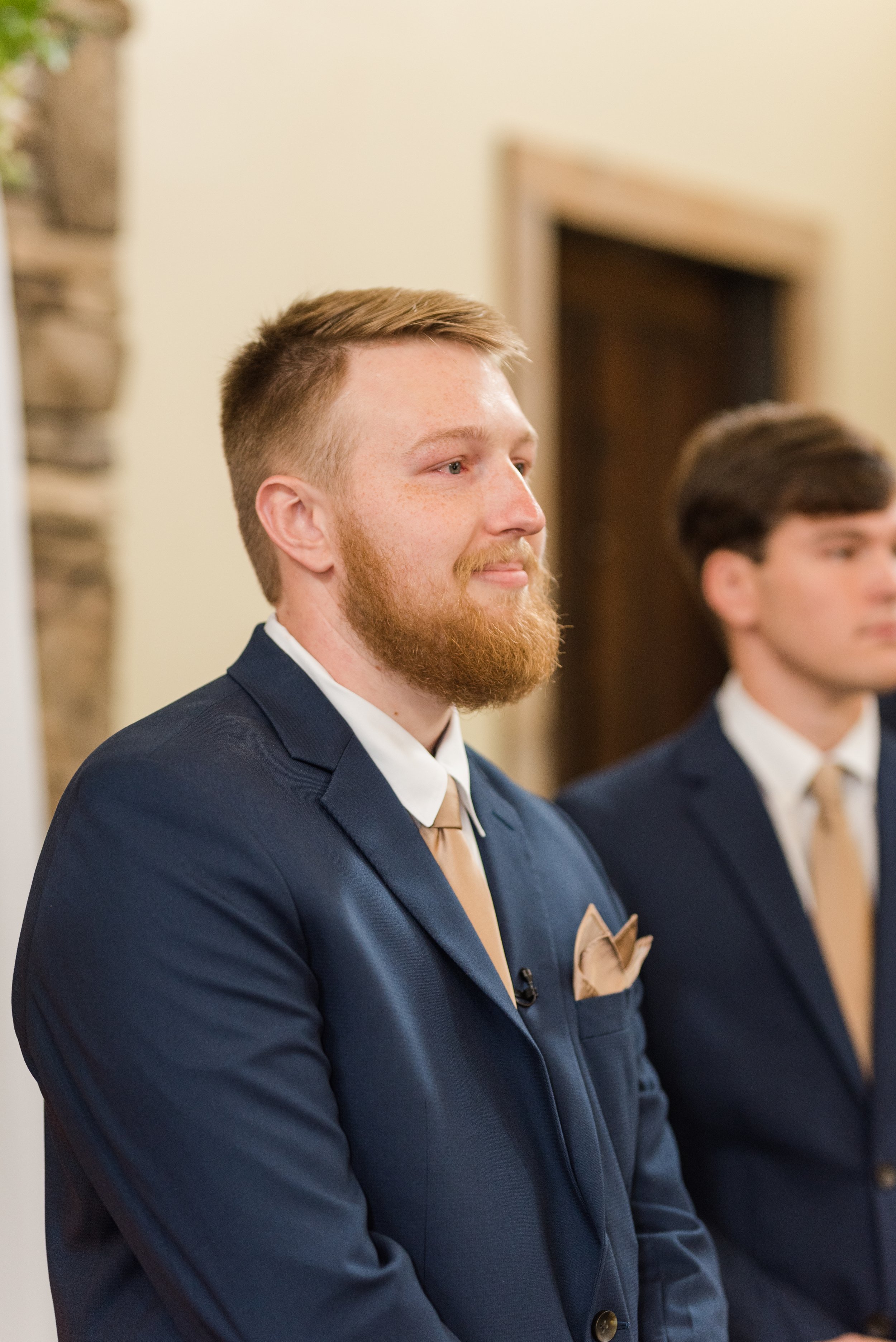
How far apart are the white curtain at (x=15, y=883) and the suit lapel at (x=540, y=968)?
0.63 meters

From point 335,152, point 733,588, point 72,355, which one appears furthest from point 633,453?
point 733,588

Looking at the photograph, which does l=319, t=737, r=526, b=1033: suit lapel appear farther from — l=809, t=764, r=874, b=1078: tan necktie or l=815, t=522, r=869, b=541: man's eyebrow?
l=815, t=522, r=869, b=541: man's eyebrow

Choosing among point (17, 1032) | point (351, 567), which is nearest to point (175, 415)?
point (351, 567)

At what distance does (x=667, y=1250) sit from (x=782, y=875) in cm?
67

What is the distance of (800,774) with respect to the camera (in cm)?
200

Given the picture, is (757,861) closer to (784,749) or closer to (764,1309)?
(784,749)

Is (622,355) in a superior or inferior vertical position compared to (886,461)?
superior

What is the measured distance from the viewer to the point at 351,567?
131 centimetres

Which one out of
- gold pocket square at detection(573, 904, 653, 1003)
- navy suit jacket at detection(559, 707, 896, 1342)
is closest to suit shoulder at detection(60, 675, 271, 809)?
gold pocket square at detection(573, 904, 653, 1003)

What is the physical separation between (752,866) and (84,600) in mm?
1483

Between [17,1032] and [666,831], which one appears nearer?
[17,1032]

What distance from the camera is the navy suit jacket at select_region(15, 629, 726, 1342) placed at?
1.03 metres

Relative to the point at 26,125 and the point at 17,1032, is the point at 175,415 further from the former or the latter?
the point at 17,1032

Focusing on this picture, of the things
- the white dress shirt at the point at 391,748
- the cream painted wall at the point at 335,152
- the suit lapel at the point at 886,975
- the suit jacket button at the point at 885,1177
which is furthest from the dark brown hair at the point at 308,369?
the cream painted wall at the point at 335,152
